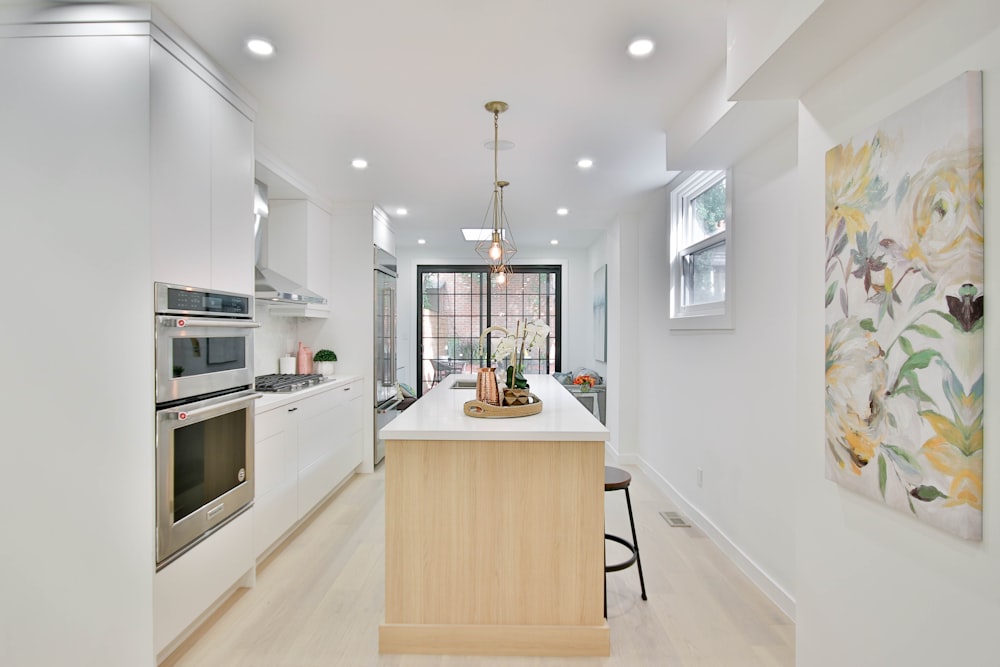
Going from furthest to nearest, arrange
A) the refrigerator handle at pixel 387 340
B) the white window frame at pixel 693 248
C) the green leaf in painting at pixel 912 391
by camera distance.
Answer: the refrigerator handle at pixel 387 340 < the white window frame at pixel 693 248 < the green leaf in painting at pixel 912 391

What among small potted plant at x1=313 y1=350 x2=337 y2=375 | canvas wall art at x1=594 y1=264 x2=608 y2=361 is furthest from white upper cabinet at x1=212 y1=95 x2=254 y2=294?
canvas wall art at x1=594 y1=264 x2=608 y2=361

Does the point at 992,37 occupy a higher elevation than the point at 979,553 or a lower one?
higher

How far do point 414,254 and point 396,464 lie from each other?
575cm

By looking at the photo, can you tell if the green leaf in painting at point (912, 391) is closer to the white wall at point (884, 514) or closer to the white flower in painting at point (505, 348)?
the white wall at point (884, 514)

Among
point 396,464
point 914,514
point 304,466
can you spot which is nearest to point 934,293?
point 914,514

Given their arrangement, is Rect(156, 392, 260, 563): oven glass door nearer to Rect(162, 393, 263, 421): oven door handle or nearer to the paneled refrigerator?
Rect(162, 393, 263, 421): oven door handle

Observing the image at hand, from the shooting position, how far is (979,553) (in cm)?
107

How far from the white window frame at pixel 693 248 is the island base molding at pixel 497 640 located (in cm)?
187

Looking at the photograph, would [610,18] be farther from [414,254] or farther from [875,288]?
[414,254]

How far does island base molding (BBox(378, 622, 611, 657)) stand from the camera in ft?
6.73

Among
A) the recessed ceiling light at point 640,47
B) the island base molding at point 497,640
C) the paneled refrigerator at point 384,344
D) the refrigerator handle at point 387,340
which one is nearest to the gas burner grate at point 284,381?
the paneled refrigerator at point 384,344

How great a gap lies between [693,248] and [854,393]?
2.55 metres

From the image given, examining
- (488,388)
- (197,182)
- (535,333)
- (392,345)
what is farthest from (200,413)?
(392,345)

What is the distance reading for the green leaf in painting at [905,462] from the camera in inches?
46.7
